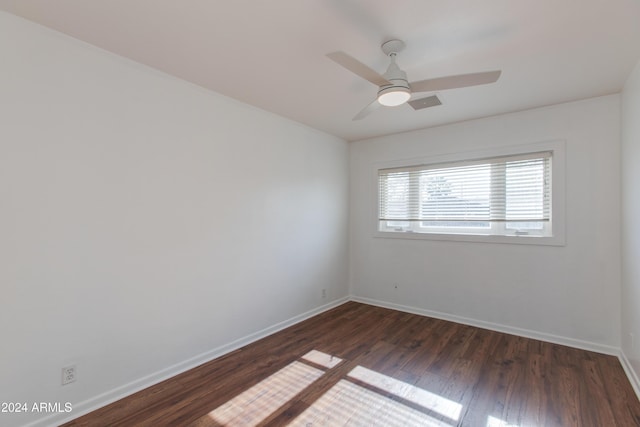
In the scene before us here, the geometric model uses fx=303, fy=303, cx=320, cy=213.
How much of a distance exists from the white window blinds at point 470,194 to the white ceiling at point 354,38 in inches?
34.1

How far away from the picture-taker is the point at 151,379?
2.39m

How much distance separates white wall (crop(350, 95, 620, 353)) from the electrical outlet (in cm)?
352

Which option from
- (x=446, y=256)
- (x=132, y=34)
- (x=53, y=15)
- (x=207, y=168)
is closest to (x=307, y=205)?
(x=207, y=168)

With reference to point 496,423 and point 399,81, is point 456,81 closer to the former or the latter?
point 399,81

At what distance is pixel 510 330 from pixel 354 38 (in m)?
3.45

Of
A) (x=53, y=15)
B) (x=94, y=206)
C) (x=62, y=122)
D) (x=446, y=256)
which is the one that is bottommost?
(x=446, y=256)

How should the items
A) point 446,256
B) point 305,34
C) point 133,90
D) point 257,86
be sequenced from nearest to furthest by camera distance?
point 305,34 → point 133,90 → point 257,86 → point 446,256

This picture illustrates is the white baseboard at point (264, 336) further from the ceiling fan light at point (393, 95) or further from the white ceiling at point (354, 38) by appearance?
the ceiling fan light at point (393, 95)

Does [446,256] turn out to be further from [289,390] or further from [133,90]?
[133,90]

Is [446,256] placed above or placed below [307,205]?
below

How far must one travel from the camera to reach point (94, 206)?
2.11 metres

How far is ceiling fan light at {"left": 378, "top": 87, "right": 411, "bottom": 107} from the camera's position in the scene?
1.97m

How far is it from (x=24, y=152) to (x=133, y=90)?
2.72 ft

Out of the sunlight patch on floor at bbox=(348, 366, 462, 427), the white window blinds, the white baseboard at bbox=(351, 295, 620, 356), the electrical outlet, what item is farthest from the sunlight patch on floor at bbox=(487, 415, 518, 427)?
the electrical outlet
